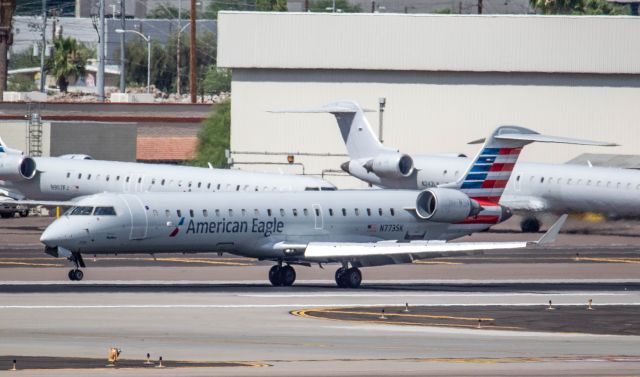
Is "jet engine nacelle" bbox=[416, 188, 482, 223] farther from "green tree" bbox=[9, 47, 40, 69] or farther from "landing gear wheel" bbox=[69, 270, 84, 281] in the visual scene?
"green tree" bbox=[9, 47, 40, 69]

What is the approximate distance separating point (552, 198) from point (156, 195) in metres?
29.2

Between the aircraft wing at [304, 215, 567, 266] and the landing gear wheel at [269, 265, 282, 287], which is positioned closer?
the aircraft wing at [304, 215, 567, 266]

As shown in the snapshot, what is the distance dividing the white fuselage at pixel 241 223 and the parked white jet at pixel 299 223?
28mm

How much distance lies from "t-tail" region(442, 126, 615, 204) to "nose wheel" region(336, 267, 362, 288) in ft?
14.6

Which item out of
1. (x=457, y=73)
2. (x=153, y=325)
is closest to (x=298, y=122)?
(x=457, y=73)

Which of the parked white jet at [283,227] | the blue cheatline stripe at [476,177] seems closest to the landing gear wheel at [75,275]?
the parked white jet at [283,227]

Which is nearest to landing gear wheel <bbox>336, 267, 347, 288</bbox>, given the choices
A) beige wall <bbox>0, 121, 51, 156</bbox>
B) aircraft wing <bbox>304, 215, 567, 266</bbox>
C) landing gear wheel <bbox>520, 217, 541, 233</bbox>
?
aircraft wing <bbox>304, 215, 567, 266</bbox>

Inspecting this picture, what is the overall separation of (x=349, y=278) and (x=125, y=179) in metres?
24.5

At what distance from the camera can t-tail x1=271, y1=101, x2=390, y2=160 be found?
67.9 meters

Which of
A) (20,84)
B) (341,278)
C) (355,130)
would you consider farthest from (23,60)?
(341,278)

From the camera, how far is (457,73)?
84.9m

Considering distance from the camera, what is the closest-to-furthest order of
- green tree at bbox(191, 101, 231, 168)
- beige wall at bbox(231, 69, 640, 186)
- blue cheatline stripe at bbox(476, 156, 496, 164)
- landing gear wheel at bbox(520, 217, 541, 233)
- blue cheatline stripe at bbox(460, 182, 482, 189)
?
blue cheatline stripe at bbox(460, 182, 482, 189) → blue cheatline stripe at bbox(476, 156, 496, 164) → landing gear wheel at bbox(520, 217, 541, 233) → beige wall at bbox(231, 69, 640, 186) → green tree at bbox(191, 101, 231, 168)

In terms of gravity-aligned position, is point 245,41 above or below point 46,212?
above

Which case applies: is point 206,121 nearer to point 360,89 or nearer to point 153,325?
point 360,89
